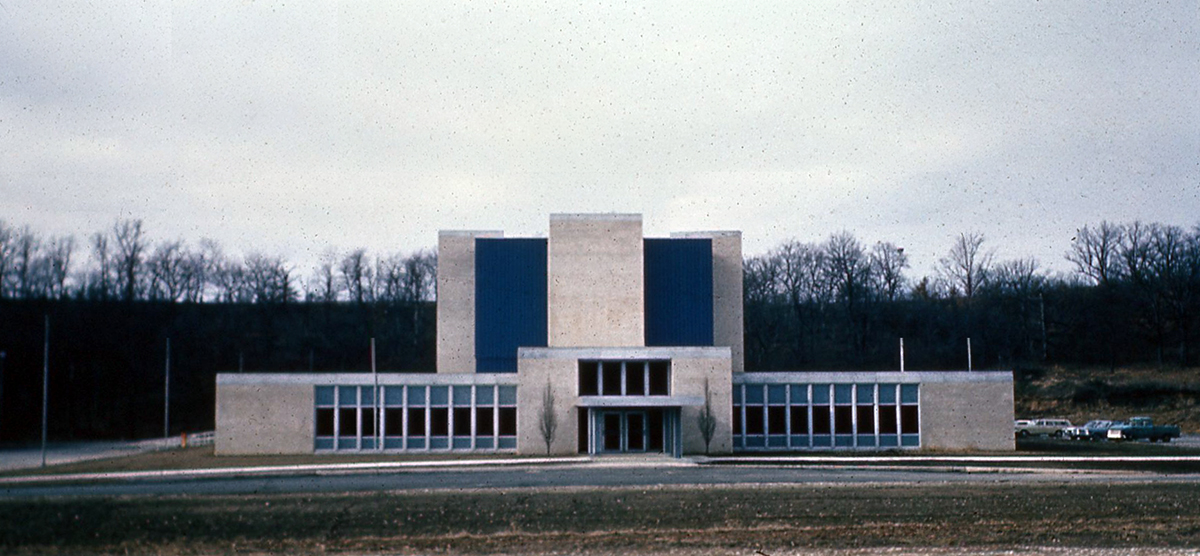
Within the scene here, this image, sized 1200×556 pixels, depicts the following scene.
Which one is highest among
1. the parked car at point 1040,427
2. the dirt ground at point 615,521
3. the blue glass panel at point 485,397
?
the blue glass panel at point 485,397

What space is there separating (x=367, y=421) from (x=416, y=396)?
289 centimetres

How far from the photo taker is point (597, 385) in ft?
181

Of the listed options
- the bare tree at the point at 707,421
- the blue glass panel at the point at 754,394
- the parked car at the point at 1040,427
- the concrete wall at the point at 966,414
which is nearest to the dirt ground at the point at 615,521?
the bare tree at the point at 707,421

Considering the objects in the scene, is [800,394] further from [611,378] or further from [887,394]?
[611,378]

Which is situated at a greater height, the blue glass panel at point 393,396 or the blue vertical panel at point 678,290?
the blue vertical panel at point 678,290

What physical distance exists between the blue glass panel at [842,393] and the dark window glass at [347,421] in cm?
2569

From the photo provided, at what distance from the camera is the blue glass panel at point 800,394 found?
5722 cm

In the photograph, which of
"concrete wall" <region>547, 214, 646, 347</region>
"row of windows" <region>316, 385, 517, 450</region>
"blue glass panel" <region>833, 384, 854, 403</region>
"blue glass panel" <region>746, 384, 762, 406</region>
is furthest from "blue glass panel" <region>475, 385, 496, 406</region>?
"blue glass panel" <region>833, 384, 854, 403</region>

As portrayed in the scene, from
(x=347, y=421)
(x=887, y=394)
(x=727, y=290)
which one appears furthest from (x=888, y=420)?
(x=347, y=421)

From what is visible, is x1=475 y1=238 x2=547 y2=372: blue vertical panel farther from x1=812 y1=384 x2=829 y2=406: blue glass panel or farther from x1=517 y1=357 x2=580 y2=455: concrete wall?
x1=812 y1=384 x2=829 y2=406: blue glass panel

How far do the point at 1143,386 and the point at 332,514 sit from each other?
76.1 metres

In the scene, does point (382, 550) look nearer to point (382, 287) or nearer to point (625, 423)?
point (625, 423)

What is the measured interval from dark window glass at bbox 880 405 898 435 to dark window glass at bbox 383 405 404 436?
25.8m

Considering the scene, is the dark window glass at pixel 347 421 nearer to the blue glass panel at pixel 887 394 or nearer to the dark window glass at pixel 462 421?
the dark window glass at pixel 462 421
